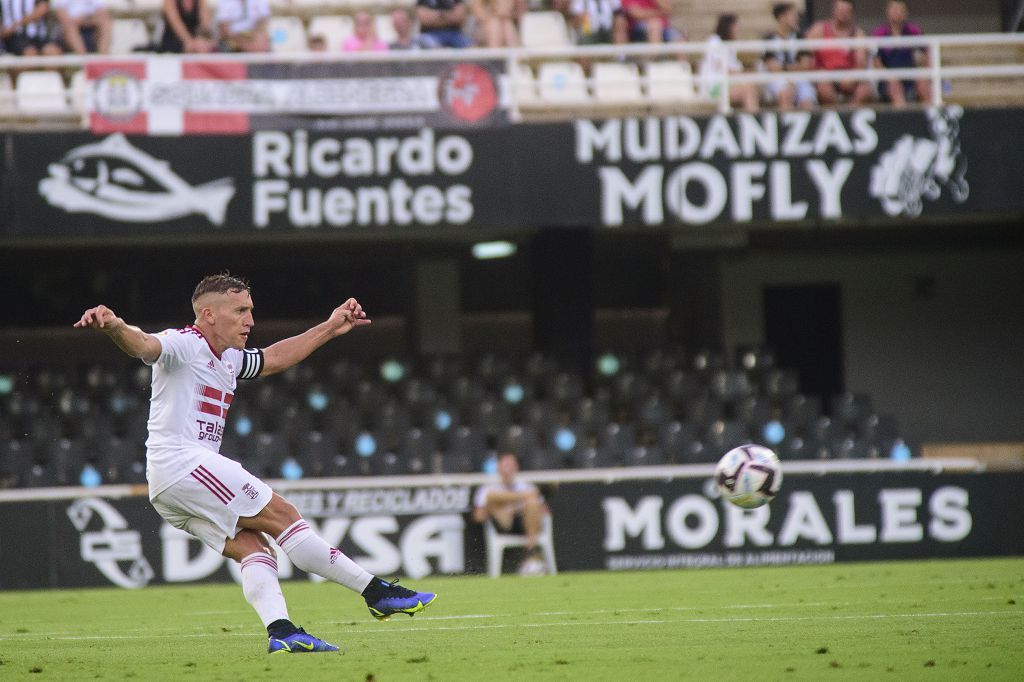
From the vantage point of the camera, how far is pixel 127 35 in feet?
57.8

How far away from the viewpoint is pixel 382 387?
58.1 feet

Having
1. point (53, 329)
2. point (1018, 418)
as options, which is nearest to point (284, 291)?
point (53, 329)

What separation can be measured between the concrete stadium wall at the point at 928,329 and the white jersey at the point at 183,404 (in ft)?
47.2

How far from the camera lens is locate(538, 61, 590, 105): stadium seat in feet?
53.6

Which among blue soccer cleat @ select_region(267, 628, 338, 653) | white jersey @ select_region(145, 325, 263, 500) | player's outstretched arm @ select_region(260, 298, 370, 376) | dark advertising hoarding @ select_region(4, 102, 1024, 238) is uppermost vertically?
dark advertising hoarding @ select_region(4, 102, 1024, 238)

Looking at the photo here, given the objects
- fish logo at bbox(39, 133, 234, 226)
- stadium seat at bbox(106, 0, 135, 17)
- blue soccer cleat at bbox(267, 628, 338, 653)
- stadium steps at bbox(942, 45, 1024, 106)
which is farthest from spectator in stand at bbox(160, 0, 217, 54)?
blue soccer cleat at bbox(267, 628, 338, 653)

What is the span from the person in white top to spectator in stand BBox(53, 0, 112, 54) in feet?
21.9

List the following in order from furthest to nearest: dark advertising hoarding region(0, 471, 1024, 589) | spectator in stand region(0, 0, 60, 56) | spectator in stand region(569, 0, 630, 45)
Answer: spectator in stand region(569, 0, 630, 45) < spectator in stand region(0, 0, 60, 56) < dark advertising hoarding region(0, 471, 1024, 589)

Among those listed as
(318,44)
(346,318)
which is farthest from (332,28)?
(346,318)

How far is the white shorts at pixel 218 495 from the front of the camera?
695 centimetres

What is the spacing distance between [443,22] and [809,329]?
742 centimetres

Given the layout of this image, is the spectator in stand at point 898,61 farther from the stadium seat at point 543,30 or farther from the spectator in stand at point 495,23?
the spectator in stand at point 495,23

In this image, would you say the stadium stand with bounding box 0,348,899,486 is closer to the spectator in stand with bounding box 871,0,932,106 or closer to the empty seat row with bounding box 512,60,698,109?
the empty seat row with bounding box 512,60,698,109

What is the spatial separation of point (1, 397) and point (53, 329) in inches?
95.7
